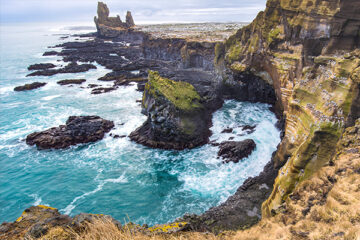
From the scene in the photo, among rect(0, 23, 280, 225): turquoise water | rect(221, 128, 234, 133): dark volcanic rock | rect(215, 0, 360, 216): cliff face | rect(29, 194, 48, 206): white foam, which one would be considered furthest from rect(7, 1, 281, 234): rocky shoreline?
rect(29, 194, 48, 206): white foam

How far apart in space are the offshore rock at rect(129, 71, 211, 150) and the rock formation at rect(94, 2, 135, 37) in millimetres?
129071

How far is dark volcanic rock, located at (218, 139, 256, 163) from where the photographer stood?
24781mm

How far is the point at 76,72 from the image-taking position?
2736 inches

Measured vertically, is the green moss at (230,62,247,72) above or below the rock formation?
below

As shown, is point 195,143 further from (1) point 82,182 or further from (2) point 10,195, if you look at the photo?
(2) point 10,195

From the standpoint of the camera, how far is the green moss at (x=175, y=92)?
30319mm

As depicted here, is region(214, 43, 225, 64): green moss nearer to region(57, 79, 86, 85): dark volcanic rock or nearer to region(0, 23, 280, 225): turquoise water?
region(0, 23, 280, 225): turquoise water

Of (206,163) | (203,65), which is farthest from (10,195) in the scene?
(203,65)

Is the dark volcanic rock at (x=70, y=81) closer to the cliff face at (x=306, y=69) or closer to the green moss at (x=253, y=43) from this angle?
the cliff face at (x=306, y=69)

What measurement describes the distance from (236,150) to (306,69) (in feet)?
38.9

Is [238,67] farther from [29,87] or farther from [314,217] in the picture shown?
[29,87]

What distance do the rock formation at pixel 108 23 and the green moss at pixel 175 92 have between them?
12665 cm

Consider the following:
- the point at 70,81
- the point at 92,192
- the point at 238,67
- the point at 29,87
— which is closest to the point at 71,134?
the point at 92,192

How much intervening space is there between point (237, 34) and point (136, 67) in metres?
40.1
